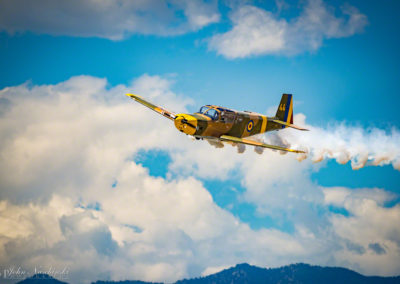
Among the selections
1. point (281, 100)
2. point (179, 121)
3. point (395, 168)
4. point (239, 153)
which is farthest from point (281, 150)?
point (395, 168)

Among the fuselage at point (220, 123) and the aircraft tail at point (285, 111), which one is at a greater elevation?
the aircraft tail at point (285, 111)

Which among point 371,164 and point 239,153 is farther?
point 371,164

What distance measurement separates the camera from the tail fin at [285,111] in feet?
171

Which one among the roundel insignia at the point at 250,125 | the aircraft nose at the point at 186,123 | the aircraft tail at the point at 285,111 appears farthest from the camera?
the aircraft tail at the point at 285,111

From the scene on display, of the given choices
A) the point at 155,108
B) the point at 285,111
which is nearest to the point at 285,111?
the point at 285,111

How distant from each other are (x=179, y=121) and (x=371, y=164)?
24.9 metres

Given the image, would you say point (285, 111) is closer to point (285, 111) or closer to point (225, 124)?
point (285, 111)

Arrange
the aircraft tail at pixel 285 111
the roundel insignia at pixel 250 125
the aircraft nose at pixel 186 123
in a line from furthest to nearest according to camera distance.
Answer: the aircraft tail at pixel 285 111 → the roundel insignia at pixel 250 125 → the aircraft nose at pixel 186 123

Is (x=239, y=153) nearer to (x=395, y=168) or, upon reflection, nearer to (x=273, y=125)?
(x=273, y=125)

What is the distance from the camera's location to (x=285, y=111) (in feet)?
172

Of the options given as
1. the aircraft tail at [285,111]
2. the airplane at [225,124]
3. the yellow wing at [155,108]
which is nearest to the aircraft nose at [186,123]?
the airplane at [225,124]

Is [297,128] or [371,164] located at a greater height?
[297,128]

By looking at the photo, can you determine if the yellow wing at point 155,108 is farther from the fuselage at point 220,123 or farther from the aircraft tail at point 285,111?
the aircraft tail at point 285,111

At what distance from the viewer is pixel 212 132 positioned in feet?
138
